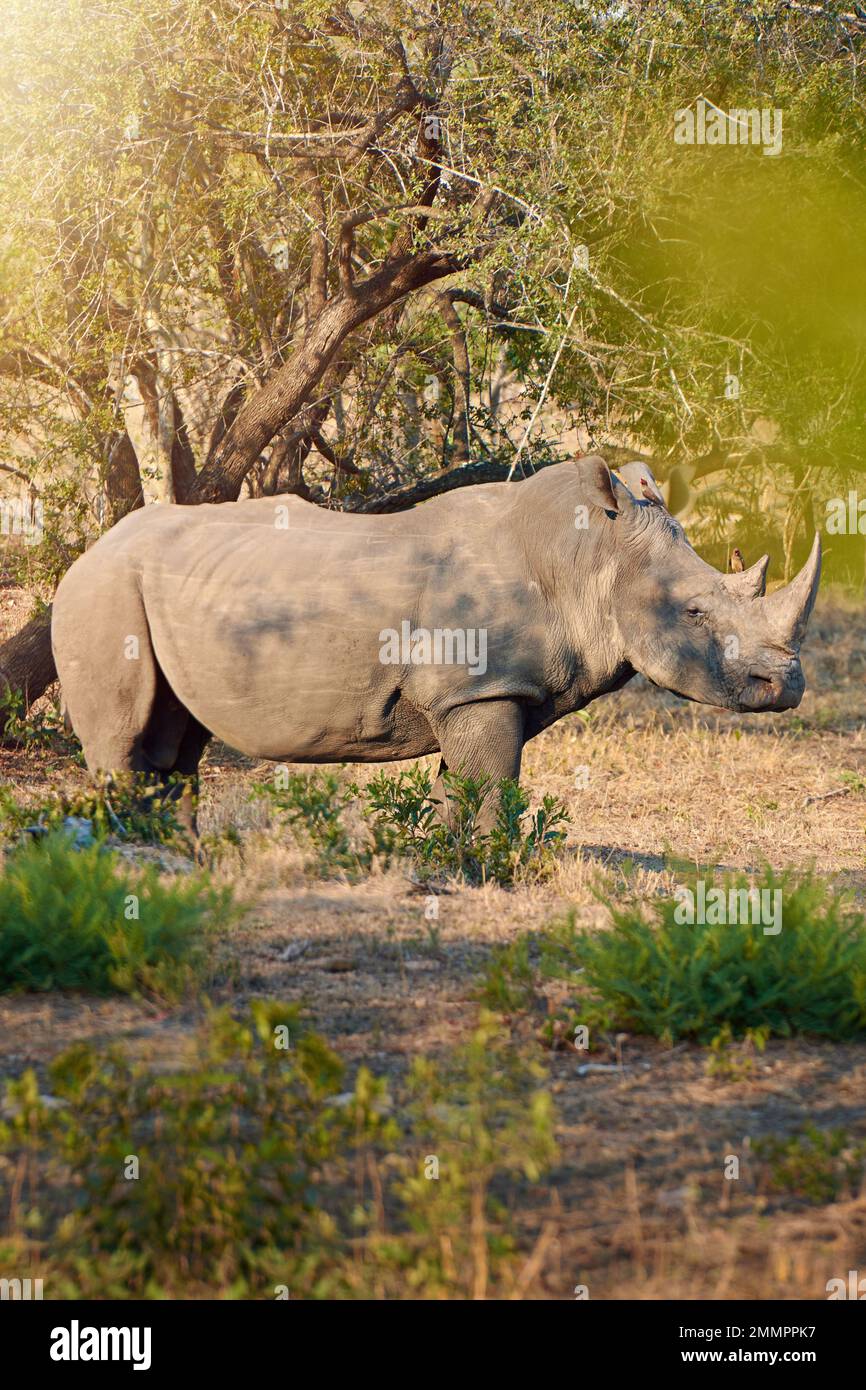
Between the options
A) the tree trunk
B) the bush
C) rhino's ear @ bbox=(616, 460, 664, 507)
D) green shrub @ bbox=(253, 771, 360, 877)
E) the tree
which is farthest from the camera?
the tree trunk

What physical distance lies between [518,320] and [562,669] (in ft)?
14.4

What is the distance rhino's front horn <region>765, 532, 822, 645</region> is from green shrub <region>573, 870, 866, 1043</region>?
2.17 m

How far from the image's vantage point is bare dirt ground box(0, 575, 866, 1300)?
10.6 feet

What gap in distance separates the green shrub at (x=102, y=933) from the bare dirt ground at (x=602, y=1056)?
0.35 feet

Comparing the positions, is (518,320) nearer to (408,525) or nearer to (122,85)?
(122,85)

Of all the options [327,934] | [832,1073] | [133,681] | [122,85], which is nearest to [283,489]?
→ [122,85]

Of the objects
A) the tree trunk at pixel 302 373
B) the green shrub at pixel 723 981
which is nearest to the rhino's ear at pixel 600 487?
the green shrub at pixel 723 981

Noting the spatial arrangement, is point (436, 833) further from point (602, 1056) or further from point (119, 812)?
point (602, 1056)

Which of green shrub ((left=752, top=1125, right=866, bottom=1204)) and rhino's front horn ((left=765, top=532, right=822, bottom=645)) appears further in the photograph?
rhino's front horn ((left=765, top=532, right=822, bottom=645))

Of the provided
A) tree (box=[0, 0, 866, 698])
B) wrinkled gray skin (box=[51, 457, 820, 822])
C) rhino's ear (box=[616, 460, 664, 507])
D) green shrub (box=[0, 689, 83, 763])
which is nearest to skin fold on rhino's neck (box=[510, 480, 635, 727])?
wrinkled gray skin (box=[51, 457, 820, 822])

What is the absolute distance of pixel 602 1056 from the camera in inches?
174

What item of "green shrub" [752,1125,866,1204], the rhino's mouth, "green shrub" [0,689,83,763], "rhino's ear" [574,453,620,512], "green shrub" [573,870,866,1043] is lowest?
"green shrub" [752,1125,866,1204]

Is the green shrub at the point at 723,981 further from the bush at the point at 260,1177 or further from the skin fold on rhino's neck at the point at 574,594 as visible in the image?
the skin fold on rhino's neck at the point at 574,594

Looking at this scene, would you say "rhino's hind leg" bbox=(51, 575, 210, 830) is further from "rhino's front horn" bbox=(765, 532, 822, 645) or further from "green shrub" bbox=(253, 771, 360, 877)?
"rhino's front horn" bbox=(765, 532, 822, 645)
